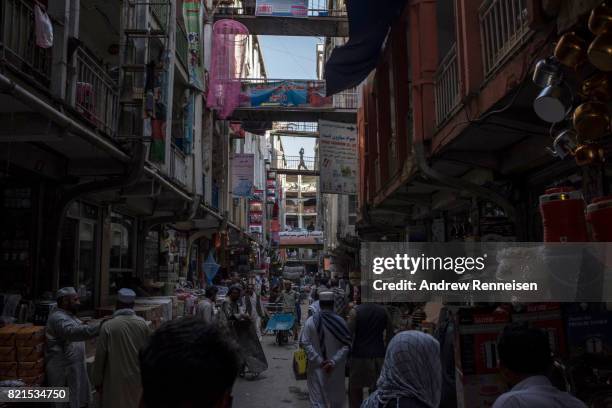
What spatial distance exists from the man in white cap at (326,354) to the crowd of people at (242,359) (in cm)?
1

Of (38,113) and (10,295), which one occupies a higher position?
(38,113)

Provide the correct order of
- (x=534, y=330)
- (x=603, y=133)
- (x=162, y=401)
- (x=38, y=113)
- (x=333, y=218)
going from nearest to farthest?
(x=162, y=401) → (x=534, y=330) → (x=603, y=133) → (x=38, y=113) → (x=333, y=218)

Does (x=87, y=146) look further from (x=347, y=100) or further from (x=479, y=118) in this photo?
(x=347, y=100)

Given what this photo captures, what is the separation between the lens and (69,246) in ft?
29.3

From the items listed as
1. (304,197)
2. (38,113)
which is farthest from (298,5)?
(304,197)

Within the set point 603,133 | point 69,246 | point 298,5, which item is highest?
point 298,5

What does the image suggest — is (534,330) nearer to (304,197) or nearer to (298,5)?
(298,5)

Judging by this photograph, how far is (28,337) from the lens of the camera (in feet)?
18.3

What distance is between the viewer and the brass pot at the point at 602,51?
293 cm

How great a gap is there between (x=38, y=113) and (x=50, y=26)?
4.08 ft

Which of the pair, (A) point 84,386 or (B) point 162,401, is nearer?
(B) point 162,401

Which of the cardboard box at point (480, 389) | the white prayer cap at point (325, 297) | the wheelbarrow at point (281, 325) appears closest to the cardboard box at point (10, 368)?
the white prayer cap at point (325, 297)

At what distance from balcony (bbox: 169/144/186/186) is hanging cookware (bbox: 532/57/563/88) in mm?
9371

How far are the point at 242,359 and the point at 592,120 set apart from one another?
335cm
